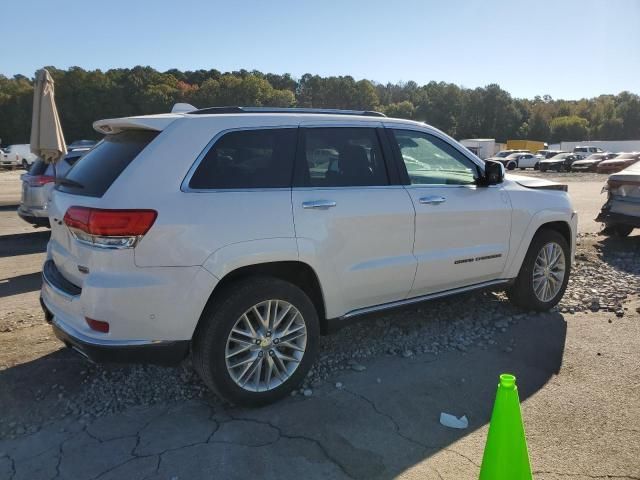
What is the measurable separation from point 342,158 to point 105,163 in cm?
160

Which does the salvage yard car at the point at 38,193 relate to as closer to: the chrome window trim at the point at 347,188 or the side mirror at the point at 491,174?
the chrome window trim at the point at 347,188

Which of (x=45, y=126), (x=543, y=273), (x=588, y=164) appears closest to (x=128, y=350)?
(x=543, y=273)

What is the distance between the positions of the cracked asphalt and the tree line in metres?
81.9

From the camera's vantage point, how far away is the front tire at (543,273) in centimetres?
500

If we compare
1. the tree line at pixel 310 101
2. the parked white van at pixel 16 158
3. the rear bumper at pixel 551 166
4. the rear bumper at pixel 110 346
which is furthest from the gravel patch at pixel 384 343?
the tree line at pixel 310 101

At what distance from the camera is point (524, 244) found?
4863 millimetres

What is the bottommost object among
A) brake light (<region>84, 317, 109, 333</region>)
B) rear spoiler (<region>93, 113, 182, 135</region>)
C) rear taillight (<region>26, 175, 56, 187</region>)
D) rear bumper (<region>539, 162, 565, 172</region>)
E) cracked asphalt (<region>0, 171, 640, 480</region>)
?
rear bumper (<region>539, 162, 565, 172</region>)

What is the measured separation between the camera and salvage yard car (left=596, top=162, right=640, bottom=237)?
8.09 m

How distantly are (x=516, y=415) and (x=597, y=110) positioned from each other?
471ft

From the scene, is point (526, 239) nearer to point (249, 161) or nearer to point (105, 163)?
point (249, 161)

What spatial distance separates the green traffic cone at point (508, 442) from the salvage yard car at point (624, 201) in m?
7.08

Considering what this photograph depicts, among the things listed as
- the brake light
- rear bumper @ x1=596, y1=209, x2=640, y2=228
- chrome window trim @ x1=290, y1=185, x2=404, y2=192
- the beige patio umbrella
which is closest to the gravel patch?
the brake light

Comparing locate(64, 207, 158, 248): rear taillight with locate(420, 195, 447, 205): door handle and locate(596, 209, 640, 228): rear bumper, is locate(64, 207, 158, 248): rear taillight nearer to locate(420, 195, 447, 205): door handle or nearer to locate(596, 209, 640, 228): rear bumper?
locate(420, 195, 447, 205): door handle

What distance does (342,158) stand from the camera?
12.7 ft
